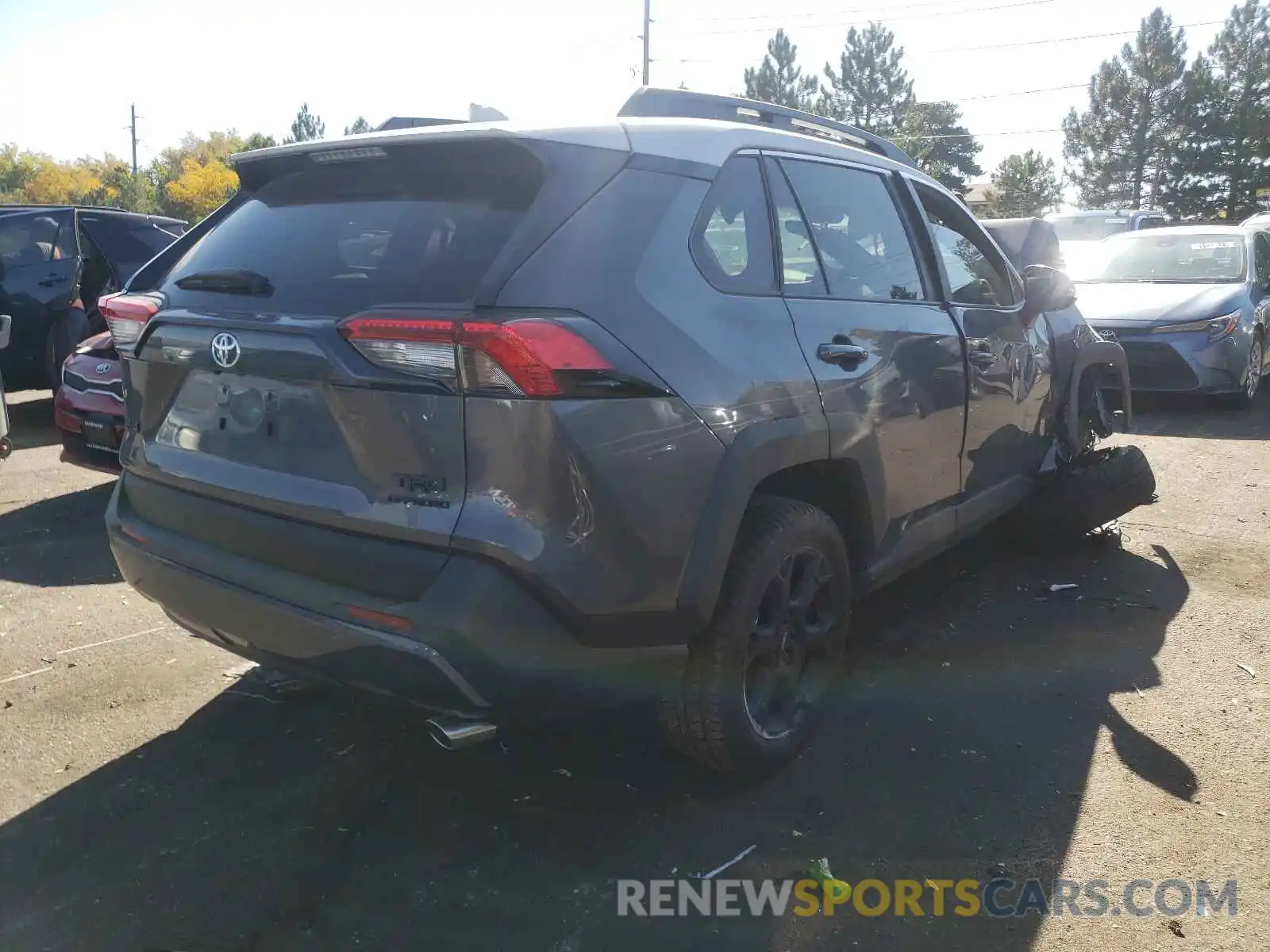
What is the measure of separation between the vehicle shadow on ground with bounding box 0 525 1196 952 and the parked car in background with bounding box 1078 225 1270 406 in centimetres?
575

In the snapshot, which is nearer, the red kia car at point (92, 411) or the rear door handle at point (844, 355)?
the rear door handle at point (844, 355)

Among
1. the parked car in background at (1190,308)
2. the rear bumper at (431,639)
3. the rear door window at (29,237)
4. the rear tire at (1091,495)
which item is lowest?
the rear tire at (1091,495)

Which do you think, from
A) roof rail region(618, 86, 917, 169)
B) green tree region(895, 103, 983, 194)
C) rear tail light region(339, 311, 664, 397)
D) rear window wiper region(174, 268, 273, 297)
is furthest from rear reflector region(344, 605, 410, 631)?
green tree region(895, 103, 983, 194)

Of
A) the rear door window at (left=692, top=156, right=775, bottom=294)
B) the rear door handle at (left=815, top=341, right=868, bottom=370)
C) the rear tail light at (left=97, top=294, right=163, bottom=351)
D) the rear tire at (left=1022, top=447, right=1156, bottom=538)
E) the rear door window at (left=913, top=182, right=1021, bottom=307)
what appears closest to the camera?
the rear door window at (left=692, top=156, right=775, bottom=294)

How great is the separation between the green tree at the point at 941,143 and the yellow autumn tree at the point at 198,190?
4312 centimetres

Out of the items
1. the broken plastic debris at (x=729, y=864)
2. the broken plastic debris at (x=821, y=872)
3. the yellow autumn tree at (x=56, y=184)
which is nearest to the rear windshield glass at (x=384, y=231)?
the broken plastic debris at (x=729, y=864)

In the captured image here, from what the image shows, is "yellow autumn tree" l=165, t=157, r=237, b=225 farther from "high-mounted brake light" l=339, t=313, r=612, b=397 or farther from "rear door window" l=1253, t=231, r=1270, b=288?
"high-mounted brake light" l=339, t=313, r=612, b=397

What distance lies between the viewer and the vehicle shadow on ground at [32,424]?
8234 millimetres

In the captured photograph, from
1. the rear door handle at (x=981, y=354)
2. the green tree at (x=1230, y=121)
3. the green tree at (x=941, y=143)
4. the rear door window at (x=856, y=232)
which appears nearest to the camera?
the rear door window at (x=856, y=232)

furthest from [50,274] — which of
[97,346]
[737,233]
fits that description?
[737,233]

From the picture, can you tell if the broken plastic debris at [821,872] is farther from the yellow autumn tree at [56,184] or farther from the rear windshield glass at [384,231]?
the yellow autumn tree at [56,184]

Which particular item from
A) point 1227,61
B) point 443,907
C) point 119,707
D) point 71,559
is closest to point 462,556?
point 443,907

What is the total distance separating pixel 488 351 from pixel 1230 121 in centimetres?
6490

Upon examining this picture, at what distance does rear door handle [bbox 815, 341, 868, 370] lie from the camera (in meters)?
3.02
